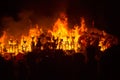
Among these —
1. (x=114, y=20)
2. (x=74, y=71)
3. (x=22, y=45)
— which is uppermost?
(x=114, y=20)

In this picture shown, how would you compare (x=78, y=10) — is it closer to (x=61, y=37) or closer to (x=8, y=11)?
(x=61, y=37)

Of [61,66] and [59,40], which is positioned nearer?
[61,66]

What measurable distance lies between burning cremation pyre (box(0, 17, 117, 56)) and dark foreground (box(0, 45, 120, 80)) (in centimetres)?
29

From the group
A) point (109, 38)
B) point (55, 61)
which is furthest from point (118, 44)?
point (55, 61)

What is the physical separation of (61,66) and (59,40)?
0.98 m

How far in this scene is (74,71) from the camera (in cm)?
785

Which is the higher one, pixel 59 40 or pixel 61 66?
pixel 59 40

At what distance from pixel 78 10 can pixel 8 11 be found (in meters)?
1.76

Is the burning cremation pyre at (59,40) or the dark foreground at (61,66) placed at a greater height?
the burning cremation pyre at (59,40)

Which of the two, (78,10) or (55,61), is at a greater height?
(78,10)

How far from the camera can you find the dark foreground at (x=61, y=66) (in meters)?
7.75

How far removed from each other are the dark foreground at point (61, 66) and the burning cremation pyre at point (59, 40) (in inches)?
11.5

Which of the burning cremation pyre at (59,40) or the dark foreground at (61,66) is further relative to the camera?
the burning cremation pyre at (59,40)

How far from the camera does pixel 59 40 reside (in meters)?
8.74
